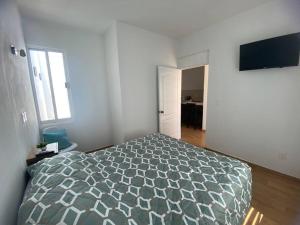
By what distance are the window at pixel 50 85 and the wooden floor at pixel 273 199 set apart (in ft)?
11.2

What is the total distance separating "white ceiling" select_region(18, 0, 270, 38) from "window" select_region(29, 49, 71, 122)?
0.66 metres

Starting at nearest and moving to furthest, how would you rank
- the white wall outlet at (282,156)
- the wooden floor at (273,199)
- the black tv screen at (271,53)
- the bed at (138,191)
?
the bed at (138,191) < the wooden floor at (273,199) < the black tv screen at (271,53) < the white wall outlet at (282,156)

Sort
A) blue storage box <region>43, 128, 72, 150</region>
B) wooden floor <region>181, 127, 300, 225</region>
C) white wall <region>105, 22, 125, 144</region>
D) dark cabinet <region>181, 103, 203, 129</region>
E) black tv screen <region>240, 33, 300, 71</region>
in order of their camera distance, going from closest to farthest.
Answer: wooden floor <region>181, 127, 300, 225</region> → black tv screen <region>240, 33, 300, 71</region> → blue storage box <region>43, 128, 72, 150</region> → white wall <region>105, 22, 125, 144</region> → dark cabinet <region>181, 103, 203, 129</region>

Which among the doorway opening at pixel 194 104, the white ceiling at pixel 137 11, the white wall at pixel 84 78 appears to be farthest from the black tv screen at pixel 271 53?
the white wall at pixel 84 78

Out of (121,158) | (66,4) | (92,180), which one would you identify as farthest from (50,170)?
(66,4)

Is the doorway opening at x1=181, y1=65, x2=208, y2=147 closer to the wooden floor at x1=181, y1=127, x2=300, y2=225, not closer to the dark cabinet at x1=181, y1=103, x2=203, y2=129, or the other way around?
the dark cabinet at x1=181, y1=103, x2=203, y2=129

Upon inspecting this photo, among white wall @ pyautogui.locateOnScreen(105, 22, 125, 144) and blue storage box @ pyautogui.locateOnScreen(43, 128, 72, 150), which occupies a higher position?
white wall @ pyautogui.locateOnScreen(105, 22, 125, 144)

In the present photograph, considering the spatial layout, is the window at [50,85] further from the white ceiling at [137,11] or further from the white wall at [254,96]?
the white wall at [254,96]

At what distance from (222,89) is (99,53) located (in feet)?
9.10

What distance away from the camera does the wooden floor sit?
1.52 m

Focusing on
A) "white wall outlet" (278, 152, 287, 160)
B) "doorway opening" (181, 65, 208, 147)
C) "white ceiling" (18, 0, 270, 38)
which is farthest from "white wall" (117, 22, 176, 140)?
"white wall outlet" (278, 152, 287, 160)

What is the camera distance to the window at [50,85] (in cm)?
261

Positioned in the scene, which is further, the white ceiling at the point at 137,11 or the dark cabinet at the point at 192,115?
the dark cabinet at the point at 192,115

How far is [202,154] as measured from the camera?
177 centimetres
